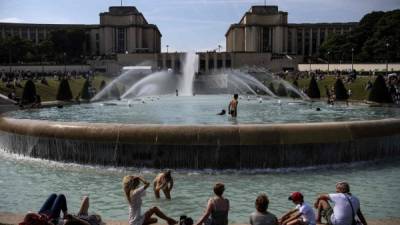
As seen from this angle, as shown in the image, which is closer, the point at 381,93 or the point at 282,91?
the point at 381,93

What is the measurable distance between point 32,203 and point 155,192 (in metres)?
2.12

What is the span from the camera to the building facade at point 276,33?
13988 cm

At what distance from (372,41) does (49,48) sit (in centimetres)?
6362

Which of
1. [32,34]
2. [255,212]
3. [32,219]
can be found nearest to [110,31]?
[32,34]

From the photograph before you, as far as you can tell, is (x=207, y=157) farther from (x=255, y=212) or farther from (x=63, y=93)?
(x=63, y=93)

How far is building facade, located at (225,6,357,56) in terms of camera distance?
139875 mm

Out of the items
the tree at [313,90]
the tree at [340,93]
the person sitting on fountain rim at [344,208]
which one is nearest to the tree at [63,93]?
the tree at [313,90]

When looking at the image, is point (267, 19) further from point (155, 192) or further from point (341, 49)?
point (155, 192)

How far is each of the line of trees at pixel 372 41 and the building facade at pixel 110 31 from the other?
52176 mm

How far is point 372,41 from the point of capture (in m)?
89.8

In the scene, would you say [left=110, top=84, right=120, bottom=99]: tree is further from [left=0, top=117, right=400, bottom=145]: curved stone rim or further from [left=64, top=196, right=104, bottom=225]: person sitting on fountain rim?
[left=64, top=196, right=104, bottom=225]: person sitting on fountain rim

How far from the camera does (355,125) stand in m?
13.4

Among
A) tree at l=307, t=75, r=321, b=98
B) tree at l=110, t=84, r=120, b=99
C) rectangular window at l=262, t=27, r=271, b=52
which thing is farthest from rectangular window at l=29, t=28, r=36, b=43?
tree at l=307, t=75, r=321, b=98

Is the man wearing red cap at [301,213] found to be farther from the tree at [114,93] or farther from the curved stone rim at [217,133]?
the tree at [114,93]
